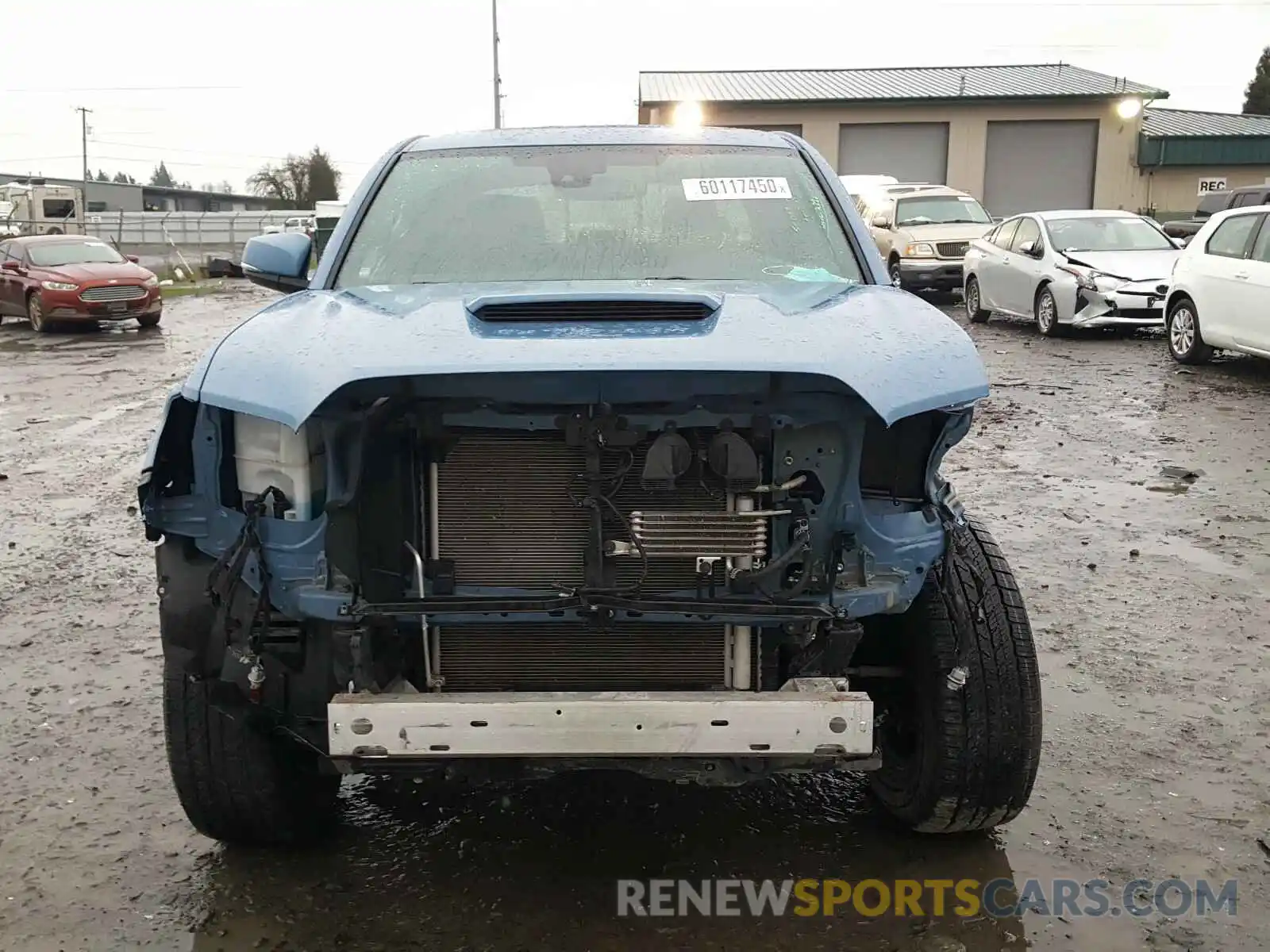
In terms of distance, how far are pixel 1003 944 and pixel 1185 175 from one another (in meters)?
36.4

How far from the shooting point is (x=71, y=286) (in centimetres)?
1889

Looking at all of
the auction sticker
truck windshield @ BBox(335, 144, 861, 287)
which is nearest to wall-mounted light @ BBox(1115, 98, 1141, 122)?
truck windshield @ BBox(335, 144, 861, 287)

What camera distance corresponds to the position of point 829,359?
8.34 ft

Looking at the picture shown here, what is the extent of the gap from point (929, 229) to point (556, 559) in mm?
18336

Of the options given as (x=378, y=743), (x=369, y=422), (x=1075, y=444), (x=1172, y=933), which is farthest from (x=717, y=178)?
(x=1075, y=444)

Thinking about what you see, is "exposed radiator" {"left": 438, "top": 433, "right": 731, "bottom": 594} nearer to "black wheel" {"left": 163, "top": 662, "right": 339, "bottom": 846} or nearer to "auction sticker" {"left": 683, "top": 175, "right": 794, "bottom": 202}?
"black wheel" {"left": 163, "top": 662, "right": 339, "bottom": 846}

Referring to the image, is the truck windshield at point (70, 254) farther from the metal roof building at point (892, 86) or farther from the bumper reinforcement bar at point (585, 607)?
the bumper reinforcement bar at point (585, 607)

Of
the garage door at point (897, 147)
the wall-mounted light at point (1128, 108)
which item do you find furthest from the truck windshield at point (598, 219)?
the wall-mounted light at point (1128, 108)

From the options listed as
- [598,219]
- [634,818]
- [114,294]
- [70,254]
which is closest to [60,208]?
[70,254]

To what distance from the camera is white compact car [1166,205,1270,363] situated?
421 inches

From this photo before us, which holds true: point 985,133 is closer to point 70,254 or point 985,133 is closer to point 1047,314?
point 1047,314

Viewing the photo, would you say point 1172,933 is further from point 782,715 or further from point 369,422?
point 369,422

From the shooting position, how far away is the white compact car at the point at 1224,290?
1070 cm

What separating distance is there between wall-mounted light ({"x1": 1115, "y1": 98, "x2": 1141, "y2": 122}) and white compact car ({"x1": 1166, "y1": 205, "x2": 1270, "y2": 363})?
2476cm
